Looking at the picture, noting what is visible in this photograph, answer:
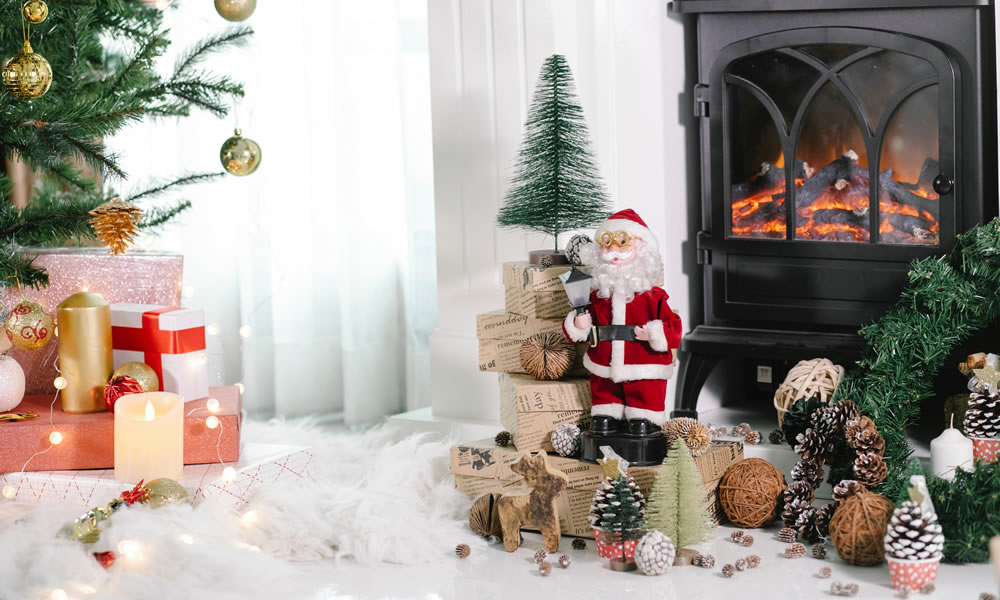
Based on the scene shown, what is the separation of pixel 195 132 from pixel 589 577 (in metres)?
2.21

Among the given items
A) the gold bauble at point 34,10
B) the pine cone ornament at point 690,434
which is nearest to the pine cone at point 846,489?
the pine cone ornament at point 690,434

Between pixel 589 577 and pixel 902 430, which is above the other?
pixel 902 430

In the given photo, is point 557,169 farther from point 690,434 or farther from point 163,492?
point 163,492

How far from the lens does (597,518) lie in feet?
6.20

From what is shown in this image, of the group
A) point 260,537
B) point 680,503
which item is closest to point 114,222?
point 260,537

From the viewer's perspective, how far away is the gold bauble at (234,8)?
92.7 inches

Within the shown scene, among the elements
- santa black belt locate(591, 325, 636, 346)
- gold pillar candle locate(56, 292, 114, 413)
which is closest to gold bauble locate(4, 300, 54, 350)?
gold pillar candle locate(56, 292, 114, 413)

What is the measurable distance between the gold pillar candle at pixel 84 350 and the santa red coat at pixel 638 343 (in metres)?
0.92

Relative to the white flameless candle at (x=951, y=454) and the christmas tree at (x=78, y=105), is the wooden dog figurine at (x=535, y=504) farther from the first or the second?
the christmas tree at (x=78, y=105)

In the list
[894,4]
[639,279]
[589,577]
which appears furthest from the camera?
[894,4]

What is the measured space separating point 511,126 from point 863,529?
123cm

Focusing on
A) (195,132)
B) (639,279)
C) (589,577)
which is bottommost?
(589,577)

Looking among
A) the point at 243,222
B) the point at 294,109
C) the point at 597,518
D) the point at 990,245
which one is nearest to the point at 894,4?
the point at 990,245

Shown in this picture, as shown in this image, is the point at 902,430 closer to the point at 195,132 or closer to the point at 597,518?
the point at 597,518
